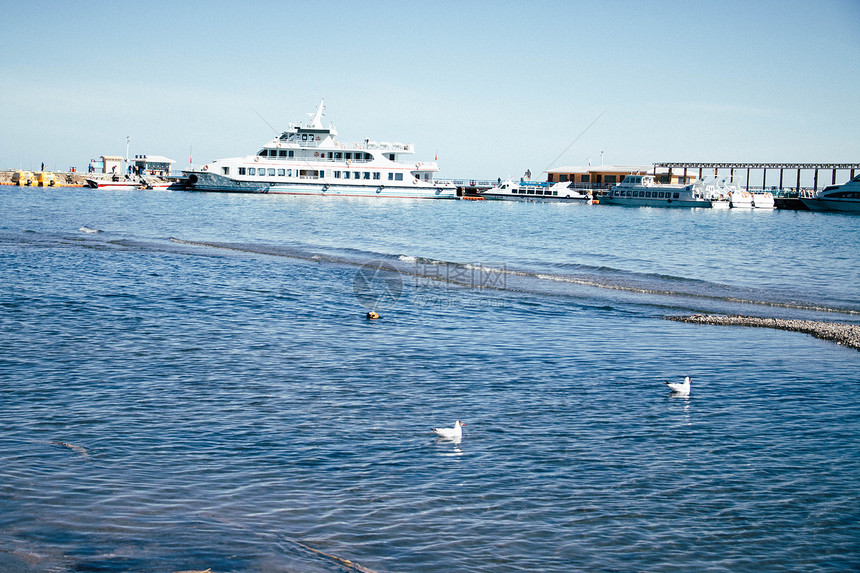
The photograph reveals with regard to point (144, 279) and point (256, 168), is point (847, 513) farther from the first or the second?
point (256, 168)

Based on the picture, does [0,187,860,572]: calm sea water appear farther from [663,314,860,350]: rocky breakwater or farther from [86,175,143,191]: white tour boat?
[86,175,143,191]: white tour boat

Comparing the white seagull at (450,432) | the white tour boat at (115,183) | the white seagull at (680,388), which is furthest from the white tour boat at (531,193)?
the white seagull at (450,432)

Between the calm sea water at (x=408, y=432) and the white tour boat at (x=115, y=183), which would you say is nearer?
the calm sea water at (x=408, y=432)

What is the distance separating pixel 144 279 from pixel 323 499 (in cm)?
1613

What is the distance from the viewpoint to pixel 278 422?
906 centimetres

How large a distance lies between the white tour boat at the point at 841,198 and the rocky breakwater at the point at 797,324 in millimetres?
101735

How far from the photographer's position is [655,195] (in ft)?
364

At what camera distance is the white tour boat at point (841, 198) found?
10631cm

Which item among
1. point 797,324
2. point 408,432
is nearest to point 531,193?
point 797,324

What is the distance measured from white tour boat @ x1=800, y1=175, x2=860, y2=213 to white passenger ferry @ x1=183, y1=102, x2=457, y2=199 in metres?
61.6

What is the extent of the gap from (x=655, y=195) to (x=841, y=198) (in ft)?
83.9

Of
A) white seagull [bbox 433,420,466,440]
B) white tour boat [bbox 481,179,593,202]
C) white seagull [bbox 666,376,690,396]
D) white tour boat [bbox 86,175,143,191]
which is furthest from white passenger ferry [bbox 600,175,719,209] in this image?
white seagull [bbox 433,420,466,440]

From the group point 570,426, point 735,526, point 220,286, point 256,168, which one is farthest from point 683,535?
point 256,168

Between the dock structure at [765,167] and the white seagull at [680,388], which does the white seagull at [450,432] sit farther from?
the dock structure at [765,167]
